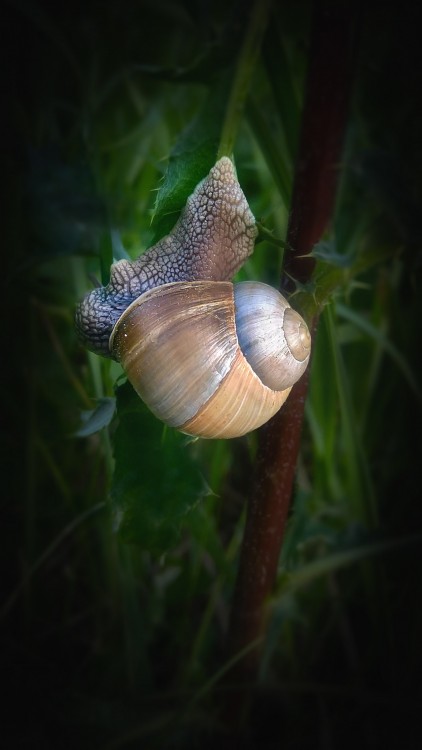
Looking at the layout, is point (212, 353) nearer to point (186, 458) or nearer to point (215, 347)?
point (215, 347)

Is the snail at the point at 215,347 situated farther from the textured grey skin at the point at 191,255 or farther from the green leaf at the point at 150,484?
the green leaf at the point at 150,484

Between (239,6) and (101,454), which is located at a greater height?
(239,6)

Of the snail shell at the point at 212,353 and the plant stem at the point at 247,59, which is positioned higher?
the plant stem at the point at 247,59

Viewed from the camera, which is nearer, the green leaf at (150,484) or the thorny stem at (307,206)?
the thorny stem at (307,206)

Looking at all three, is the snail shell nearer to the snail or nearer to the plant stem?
the snail

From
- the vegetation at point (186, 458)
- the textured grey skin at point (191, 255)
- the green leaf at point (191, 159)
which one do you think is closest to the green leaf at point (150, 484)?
the vegetation at point (186, 458)

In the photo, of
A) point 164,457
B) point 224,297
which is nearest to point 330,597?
point 164,457

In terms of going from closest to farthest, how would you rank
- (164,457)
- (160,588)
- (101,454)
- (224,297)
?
(224,297) → (164,457) → (101,454) → (160,588)

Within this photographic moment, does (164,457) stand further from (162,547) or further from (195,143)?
(195,143)
